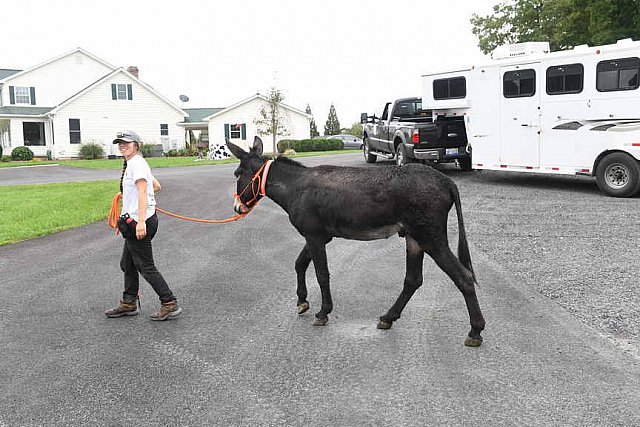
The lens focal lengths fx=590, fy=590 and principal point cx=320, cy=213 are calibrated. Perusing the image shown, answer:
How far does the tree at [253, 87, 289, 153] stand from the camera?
1754 inches

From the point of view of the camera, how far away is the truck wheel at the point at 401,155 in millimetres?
18719

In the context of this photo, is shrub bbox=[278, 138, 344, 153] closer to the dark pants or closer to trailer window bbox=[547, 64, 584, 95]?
trailer window bbox=[547, 64, 584, 95]

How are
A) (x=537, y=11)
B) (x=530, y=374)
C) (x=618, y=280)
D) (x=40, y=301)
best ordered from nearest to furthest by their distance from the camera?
(x=530, y=374) < (x=40, y=301) < (x=618, y=280) < (x=537, y=11)

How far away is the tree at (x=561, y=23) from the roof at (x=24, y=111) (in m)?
32.5

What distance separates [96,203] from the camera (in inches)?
606

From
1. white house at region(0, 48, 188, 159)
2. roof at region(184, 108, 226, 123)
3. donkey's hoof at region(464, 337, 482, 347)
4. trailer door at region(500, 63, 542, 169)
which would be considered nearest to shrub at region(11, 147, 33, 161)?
white house at region(0, 48, 188, 159)

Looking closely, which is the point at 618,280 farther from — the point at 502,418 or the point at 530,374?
the point at 502,418

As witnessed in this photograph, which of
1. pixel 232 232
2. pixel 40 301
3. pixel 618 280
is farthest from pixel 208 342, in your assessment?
pixel 232 232

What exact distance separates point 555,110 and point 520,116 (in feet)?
3.29

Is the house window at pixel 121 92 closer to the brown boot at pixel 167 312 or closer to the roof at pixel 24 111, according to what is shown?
the roof at pixel 24 111

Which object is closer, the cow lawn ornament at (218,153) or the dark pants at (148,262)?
the dark pants at (148,262)

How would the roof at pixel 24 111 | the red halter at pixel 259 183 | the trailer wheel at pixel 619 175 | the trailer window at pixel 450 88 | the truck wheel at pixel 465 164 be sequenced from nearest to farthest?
1. the red halter at pixel 259 183
2. the trailer wheel at pixel 619 175
3. the trailer window at pixel 450 88
4. the truck wheel at pixel 465 164
5. the roof at pixel 24 111

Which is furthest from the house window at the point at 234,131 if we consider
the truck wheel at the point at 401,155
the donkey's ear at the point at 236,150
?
the donkey's ear at the point at 236,150

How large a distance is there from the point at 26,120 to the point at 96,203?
31.3 m
